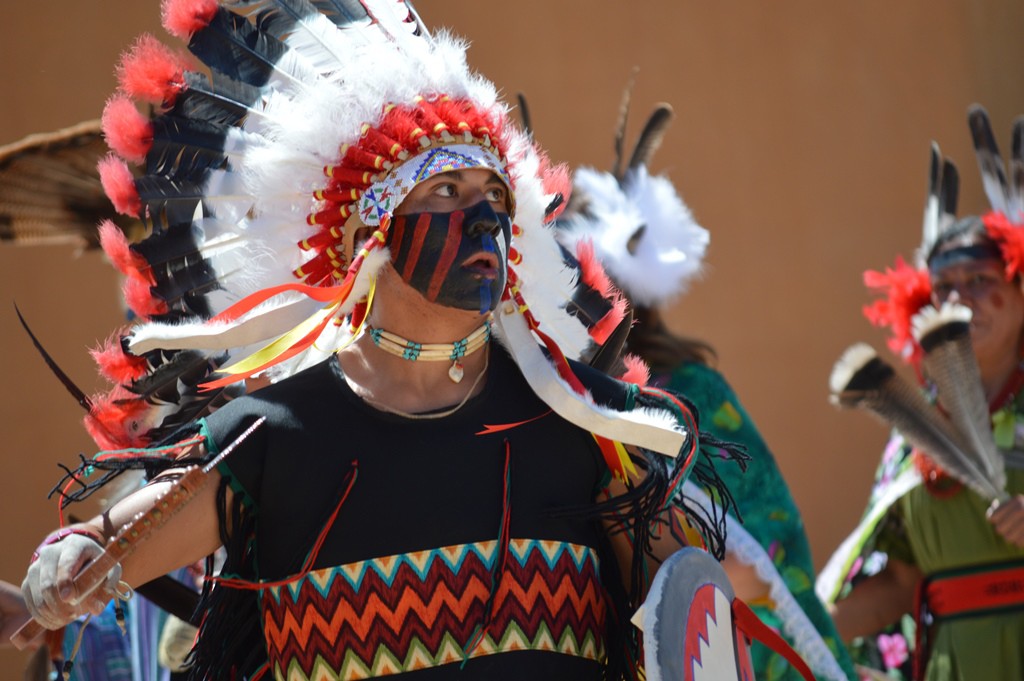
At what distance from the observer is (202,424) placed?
2.56m

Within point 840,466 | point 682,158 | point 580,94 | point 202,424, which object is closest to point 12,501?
point 202,424

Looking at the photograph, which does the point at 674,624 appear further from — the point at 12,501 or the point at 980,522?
the point at 12,501

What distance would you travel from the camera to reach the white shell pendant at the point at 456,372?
2727mm

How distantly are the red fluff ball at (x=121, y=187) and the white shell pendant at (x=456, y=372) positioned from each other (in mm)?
801

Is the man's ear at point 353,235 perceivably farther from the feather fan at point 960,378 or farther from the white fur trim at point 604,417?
the feather fan at point 960,378

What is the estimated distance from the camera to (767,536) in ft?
13.7

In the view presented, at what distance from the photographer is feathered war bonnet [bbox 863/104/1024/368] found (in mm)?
4859

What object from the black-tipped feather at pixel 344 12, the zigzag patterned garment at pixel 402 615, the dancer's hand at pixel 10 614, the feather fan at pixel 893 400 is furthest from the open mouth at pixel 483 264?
the feather fan at pixel 893 400

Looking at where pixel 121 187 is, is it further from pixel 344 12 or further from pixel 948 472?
pixel 948 472

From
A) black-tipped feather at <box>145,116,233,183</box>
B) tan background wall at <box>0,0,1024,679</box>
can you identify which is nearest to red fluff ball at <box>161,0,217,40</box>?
black-tipped feather at <box>145,116,233,183</box>

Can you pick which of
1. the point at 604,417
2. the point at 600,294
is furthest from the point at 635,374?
the point at 604,417

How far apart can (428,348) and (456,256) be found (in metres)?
0.21

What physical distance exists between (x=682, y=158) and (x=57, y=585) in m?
4.75

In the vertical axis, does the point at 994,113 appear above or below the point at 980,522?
above
